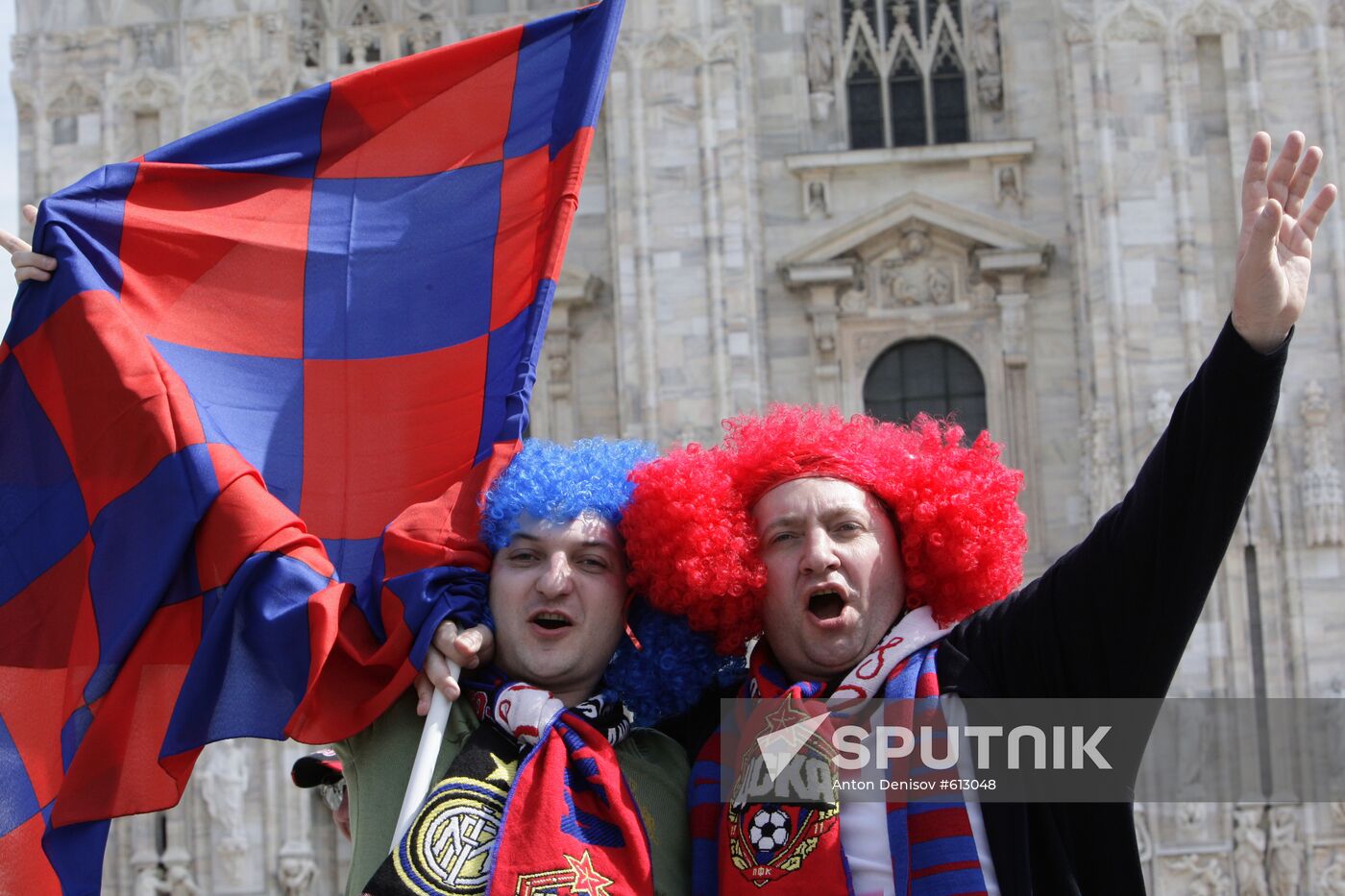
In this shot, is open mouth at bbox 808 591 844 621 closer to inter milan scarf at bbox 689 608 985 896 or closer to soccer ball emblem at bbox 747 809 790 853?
inter milan scarf at bbox 689 608 985 896

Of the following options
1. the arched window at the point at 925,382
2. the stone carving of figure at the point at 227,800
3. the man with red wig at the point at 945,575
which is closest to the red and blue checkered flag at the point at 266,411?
the man with red wig at the point at 945,575

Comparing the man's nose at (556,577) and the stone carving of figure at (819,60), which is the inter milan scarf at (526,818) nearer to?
the man's nose at (556,577)

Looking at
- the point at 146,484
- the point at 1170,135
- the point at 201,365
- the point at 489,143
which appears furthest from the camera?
the point at 1170,135

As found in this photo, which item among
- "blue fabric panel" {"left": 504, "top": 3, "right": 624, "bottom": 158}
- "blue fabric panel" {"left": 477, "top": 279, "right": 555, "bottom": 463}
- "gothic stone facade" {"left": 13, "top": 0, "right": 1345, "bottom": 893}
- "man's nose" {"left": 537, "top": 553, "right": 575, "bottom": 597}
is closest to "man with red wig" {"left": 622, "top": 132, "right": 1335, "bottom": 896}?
"man's nose" {"left": 537, "top": 553, "right": 575, "bottom": 597}

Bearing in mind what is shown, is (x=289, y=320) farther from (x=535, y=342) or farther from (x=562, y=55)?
(x=562, y=55)

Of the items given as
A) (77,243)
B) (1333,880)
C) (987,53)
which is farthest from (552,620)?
(987,53)

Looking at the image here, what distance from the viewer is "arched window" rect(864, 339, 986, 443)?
52.9 ft

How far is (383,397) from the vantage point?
563 centimetres

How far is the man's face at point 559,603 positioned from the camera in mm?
4879

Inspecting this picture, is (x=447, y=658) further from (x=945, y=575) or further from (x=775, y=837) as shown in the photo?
(x=945, y=575)

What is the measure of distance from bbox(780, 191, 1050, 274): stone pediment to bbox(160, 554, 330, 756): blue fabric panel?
11412 millimetres

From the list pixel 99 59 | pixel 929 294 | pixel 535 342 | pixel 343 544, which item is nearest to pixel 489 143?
pixel 535 342

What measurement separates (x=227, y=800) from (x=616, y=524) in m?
11.1

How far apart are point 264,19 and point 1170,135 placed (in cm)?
718
